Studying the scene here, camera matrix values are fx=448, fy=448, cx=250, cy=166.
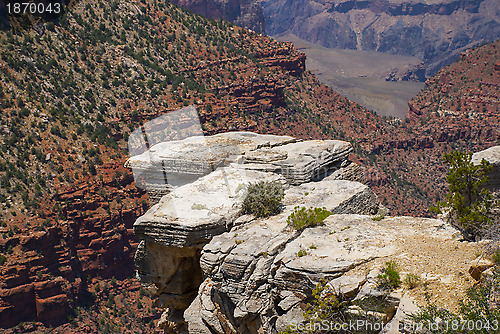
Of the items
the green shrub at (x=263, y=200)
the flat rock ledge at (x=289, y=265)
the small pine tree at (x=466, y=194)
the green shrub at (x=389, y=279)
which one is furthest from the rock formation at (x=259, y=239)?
the small pine tree at (x=466, y=194)

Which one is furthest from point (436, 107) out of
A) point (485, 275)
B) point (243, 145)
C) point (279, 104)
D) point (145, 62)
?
point (485, 275)

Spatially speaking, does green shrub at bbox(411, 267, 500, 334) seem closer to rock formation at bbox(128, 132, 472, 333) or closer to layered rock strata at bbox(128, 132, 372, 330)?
rock formation at bbox(128, 132, 472, 333)

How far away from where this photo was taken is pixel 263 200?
15.4 meters

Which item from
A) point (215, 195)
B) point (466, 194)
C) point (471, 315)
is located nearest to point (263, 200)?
point (215, 195)

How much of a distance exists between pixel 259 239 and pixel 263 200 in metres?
2.21

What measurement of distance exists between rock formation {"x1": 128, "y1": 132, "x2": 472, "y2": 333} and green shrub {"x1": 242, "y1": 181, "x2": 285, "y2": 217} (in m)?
0.29

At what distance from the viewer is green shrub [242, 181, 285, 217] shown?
1529 cm

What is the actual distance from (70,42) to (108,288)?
29.2m

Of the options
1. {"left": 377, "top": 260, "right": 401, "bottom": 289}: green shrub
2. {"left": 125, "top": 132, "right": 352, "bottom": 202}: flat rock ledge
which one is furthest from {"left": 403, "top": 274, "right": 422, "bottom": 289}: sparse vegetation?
{"left": 125, "top": 132, "right": 352, "bottom": 202}: flat rock ledge

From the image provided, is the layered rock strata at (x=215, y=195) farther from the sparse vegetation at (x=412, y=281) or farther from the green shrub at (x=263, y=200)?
the sparse vegetation at (x=412, y=281)

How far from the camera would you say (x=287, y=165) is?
60.2 feet

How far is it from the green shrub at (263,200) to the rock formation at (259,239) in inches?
11.3

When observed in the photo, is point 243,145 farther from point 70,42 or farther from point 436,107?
point 436,107

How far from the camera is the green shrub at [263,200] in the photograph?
50.2ft
